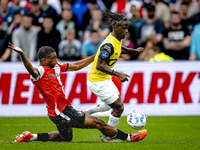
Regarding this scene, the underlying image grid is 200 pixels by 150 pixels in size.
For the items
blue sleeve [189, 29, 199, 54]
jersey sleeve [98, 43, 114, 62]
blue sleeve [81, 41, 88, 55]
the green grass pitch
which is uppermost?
jersey sleeve [98, 43, 114, 62]

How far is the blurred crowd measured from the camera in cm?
1263

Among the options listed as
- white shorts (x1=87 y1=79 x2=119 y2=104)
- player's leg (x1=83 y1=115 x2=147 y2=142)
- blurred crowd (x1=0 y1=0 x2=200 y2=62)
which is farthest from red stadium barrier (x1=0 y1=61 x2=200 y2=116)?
player's leg (x1=83 y1=115 x2=147 y2=142)

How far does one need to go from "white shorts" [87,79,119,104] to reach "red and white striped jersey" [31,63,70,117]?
79 cm

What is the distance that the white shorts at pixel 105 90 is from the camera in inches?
271

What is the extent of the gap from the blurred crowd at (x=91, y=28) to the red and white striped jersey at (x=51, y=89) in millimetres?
6162

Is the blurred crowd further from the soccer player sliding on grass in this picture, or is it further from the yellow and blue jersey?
the soccer player sliding on grass

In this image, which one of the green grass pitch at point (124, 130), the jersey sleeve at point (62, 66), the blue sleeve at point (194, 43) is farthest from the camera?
the blue sleeve at point (194, 43)

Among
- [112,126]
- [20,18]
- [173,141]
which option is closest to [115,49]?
[112,126]

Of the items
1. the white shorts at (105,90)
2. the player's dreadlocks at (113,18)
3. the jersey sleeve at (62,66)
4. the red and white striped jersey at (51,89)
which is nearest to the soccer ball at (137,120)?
the white shorts at (105,90)

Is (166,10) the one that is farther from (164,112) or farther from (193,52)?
(164,112)

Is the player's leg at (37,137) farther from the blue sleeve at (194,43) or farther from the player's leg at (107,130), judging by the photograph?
the blue sleeve at (194,43)

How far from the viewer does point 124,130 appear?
868 cm

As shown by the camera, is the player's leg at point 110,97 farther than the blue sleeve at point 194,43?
No

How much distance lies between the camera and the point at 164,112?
36.0 feet
